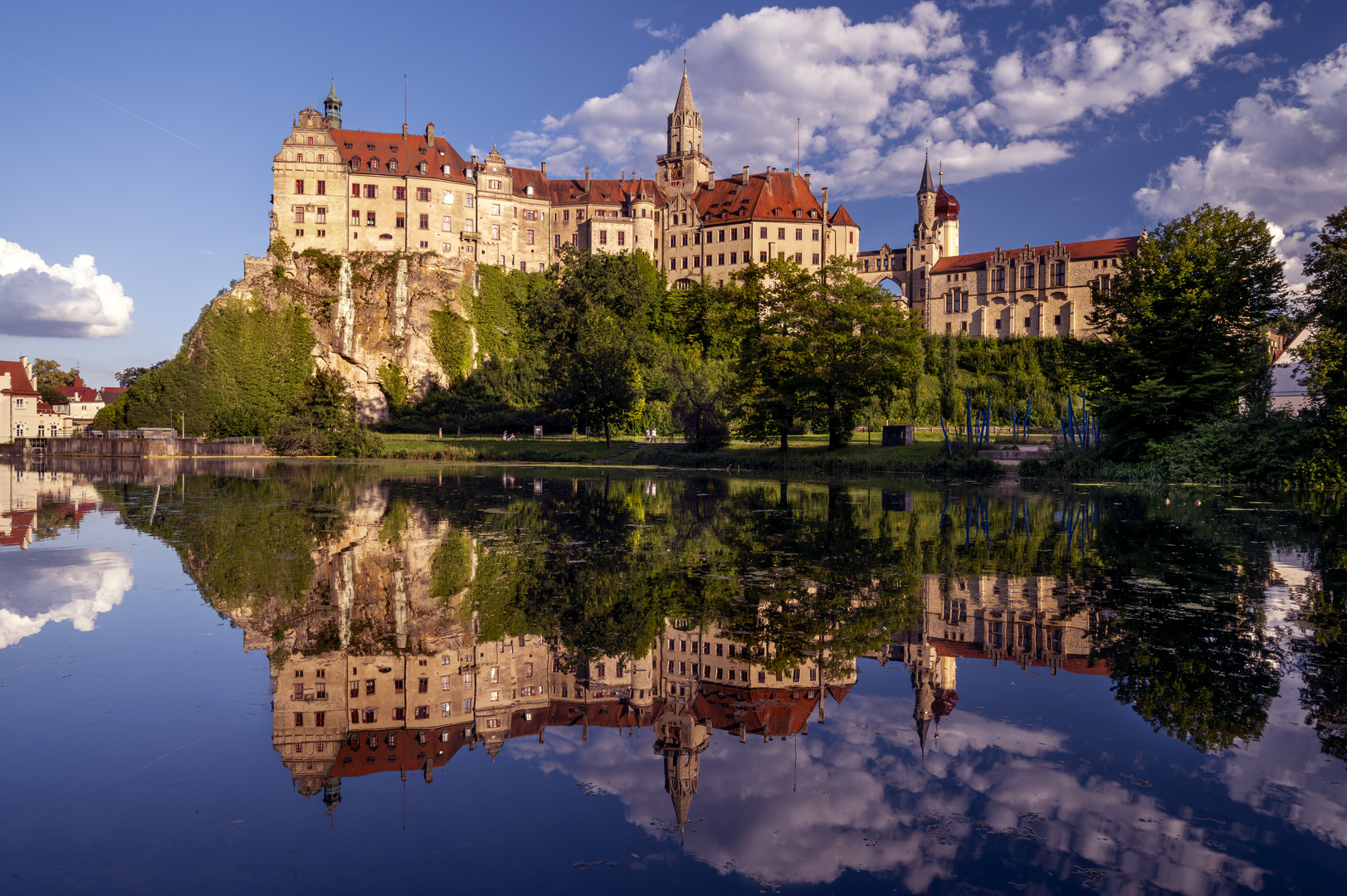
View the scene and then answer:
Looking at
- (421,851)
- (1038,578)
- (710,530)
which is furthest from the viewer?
(710,530)

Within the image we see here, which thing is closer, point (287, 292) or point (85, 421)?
point (287, 292)

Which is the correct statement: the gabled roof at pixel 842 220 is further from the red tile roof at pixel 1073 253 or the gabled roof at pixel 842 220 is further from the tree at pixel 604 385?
the tree at pixel 604 385

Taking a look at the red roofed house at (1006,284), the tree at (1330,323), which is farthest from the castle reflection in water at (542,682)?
the red roofed house at (1006,284)

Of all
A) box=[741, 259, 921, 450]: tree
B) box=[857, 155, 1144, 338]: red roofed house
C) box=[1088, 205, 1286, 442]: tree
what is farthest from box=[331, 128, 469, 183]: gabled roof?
box=[1088, 205, 1286, 442]: tree

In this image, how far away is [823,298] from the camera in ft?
132

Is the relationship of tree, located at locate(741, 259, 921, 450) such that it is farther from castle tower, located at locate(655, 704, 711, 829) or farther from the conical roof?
the conical roof

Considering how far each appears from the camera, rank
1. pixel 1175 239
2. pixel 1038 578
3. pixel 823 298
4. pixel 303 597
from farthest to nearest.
Answer: pixel 823 298, pixel 1175 239, pixel 1038 578, pixel 303 597

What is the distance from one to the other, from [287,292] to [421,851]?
275 feet

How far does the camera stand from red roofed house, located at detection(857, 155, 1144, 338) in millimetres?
97250

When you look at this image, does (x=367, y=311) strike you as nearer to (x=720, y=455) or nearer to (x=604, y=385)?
(x=604, y=385)

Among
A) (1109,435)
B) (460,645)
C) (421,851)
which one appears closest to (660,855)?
(421,851)

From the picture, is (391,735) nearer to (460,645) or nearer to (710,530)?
(460,645)

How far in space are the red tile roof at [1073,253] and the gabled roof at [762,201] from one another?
20.8 metres

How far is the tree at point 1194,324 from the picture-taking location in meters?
30.1
